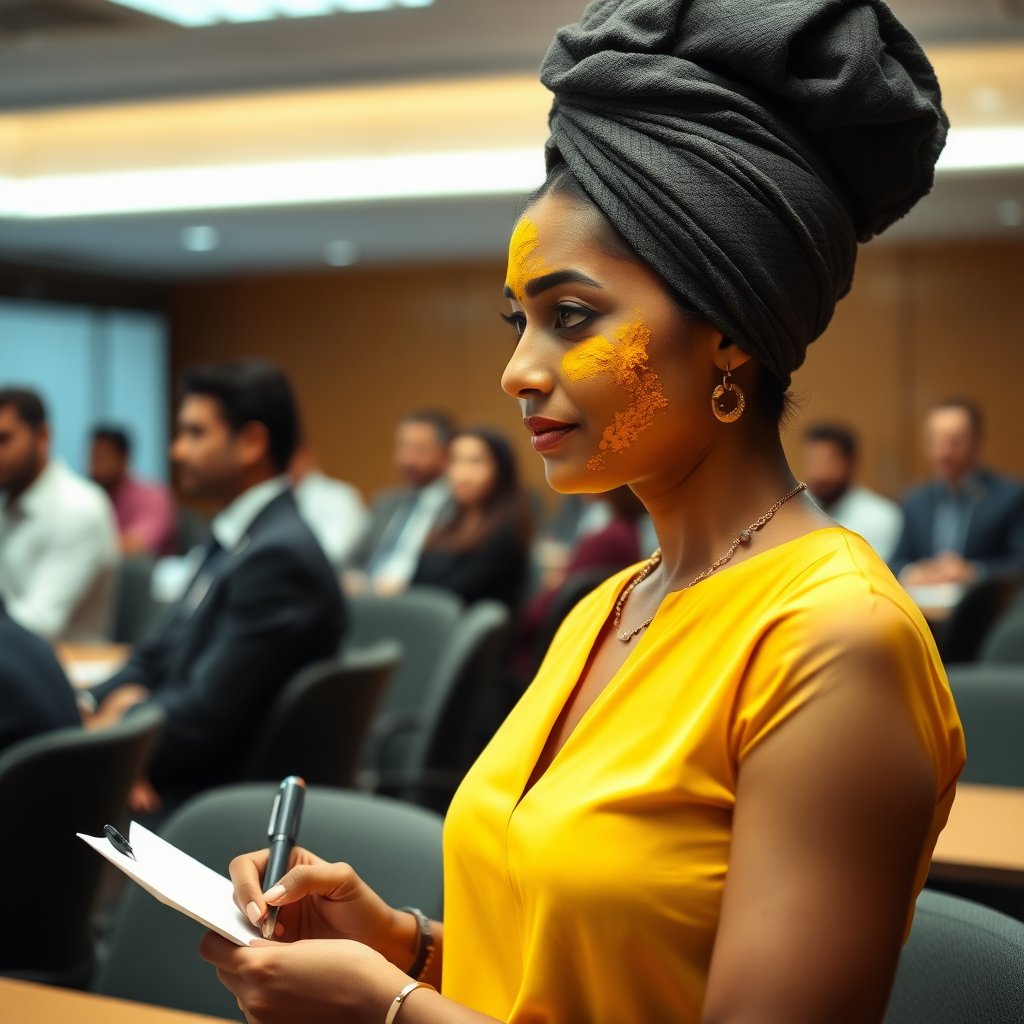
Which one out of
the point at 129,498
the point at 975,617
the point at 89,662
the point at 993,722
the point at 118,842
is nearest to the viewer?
the point at 118,842

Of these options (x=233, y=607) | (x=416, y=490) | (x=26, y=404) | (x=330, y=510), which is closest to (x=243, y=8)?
(x=26, y=404)

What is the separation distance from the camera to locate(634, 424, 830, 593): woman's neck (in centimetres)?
107

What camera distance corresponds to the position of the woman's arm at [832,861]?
835mm

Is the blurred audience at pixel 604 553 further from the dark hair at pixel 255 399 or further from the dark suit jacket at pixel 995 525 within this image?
the dark suit jacket at pixel 995 525

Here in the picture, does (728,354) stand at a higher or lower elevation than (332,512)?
higher

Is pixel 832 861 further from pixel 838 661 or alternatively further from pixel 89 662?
pixel 89 662

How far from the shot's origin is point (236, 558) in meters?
2.90

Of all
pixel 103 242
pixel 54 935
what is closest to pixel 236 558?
pixel 54 935

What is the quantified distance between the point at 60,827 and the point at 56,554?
271 centimetres

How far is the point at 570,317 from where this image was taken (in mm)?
1067

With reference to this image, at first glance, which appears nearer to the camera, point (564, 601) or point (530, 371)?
point (530, 371)

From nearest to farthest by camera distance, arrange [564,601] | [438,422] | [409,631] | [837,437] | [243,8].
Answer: [564,601], [409,631], [243,8], [837,437], [438,422]

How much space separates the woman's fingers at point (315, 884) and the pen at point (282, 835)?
0.05 ft


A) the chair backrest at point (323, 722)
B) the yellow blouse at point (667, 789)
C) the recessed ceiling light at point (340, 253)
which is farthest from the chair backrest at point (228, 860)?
the recessed ceiling light at point (340, 253)
